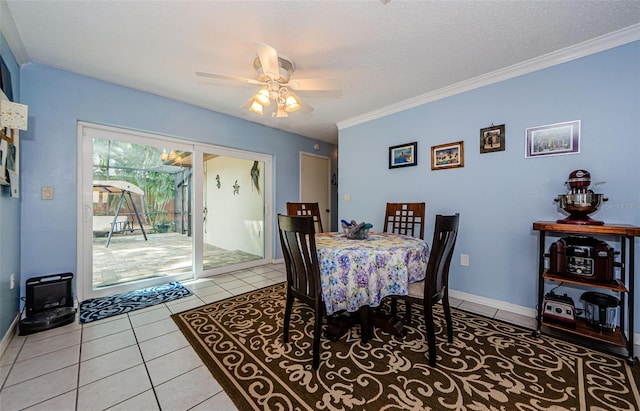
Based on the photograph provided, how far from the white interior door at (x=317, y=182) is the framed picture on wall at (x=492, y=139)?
2.99 meters

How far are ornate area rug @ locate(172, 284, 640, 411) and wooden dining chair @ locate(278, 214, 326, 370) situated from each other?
0.76ft

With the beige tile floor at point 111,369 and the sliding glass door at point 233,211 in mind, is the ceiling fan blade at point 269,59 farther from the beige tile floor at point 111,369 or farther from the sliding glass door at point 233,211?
the sliding glass door at point 233,211

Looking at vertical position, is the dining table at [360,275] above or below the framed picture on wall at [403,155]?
below

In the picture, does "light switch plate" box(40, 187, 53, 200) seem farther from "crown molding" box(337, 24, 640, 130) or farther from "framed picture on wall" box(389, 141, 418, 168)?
"crown molding" box(337, 24, 640, 130)

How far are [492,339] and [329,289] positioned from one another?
1385 mm

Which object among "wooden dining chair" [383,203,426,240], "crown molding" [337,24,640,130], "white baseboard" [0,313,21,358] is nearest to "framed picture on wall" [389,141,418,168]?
"crown molding" [337,24,640,130]


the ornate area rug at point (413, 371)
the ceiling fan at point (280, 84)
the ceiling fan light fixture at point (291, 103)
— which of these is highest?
the ceiling fan at point (280, 84)

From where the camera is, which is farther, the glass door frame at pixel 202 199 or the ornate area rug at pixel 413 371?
the glass door frame at pixel 202 199

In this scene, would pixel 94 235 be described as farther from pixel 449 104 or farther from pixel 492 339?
pixel 449 104

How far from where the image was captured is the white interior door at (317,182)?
4.79m

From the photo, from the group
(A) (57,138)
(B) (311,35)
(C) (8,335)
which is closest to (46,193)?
(A) (57,138)

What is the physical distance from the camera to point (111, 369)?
155 centimetres

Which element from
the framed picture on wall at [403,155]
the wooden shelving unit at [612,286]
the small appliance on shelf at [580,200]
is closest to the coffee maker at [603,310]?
the wooden shelving unit at [612,286]

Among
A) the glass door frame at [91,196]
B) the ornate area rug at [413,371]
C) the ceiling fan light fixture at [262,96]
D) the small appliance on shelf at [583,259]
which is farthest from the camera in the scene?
the glass door frame at [91,196]
